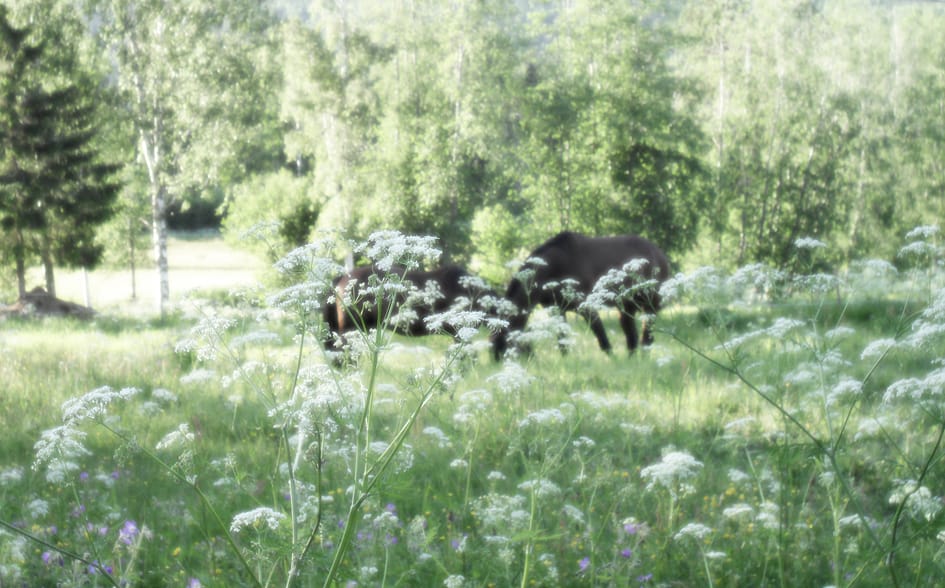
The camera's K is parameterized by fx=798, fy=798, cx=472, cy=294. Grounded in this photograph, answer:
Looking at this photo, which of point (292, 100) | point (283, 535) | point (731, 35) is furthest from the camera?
point (731, 35)

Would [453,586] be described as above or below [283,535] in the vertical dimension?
below

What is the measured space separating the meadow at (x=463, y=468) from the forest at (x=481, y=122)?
19057mm

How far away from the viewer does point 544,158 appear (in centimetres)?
2897

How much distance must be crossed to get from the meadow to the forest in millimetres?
19057

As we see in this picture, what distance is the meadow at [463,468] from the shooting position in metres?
2.81

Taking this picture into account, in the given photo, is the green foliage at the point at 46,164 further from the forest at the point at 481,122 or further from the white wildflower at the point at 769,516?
the white wildflower at the point at 769,516

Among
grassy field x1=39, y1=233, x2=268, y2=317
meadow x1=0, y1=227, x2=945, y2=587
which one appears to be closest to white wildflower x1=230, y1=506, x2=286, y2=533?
meadow x1=0, y1=227, x2=945, y2=587

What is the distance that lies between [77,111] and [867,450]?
25.2 m

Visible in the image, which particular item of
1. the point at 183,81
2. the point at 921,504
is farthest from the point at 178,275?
the point at 921,504

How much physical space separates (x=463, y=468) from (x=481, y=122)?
24278mm

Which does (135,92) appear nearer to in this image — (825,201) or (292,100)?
(292,100)

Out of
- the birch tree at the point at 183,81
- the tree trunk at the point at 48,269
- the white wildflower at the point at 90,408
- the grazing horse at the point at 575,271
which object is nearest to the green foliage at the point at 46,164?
the tree trunk at the point at 48,269

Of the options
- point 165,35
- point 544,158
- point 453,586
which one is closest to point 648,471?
point 453,586

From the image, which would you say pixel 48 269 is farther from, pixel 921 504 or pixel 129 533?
pixel 921 504
